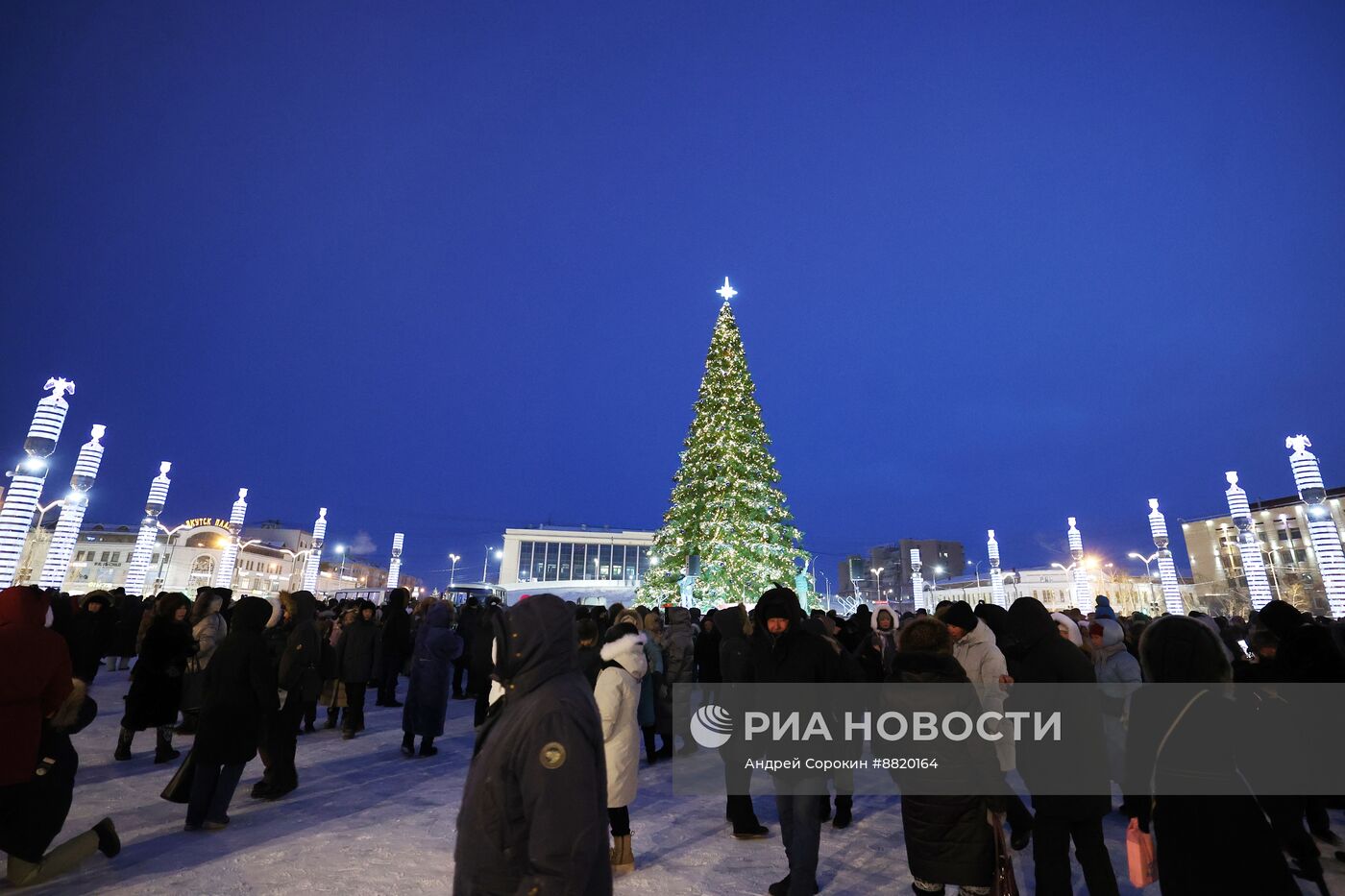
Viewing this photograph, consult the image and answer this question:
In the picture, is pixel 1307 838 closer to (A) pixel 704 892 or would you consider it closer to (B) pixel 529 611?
(A) pixel 704 892

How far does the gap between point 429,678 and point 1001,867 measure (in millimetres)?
7842

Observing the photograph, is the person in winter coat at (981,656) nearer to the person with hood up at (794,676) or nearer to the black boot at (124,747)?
the person with hood up at (794,676)

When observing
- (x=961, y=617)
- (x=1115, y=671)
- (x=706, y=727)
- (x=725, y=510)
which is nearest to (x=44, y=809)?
(x=706, y=727)

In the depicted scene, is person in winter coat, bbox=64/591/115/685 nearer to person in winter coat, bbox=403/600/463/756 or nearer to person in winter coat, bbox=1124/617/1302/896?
person in winter coat, bbox=403/600/463/756

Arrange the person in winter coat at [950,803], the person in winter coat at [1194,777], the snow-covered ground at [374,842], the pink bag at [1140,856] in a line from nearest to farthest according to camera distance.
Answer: the person in winter coat at [1194,777] → the pink bag at [1140,856] → the person in winter coat at [950,803] → the snow-covered ground at [374,842]

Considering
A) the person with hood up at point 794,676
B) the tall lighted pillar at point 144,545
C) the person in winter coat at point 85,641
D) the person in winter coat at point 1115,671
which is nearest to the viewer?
the person with hood up at point 794,676

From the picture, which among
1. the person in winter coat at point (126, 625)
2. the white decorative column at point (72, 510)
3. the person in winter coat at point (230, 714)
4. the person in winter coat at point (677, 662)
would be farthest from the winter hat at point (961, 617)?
the white decorative column at point (72, 510)

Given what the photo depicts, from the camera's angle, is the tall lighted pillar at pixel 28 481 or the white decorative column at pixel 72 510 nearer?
the tall lighted pillar at pixel 28 481

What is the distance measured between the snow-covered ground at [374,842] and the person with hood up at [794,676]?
0.57m

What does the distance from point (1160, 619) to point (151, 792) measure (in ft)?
33.5

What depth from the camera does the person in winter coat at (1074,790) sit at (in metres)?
4.00

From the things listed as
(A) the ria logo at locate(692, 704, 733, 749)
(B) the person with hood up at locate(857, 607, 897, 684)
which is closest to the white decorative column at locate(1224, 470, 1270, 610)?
(B) the person with hood up at locate(857, 607, 897, 684)

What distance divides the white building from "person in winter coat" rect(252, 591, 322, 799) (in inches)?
2212

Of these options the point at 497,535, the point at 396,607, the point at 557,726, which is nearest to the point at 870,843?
the point at 557,726
